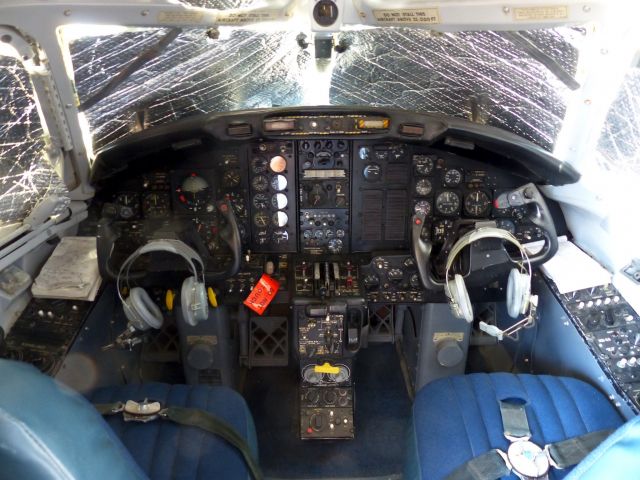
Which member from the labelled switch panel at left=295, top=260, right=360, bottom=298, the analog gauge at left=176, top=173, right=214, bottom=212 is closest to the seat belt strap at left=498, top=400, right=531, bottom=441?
the labelled switch panel at left=295, top=260, right=360, bottom=298

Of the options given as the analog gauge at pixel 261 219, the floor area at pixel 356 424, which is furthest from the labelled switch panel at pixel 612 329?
the analog gauge at pixel 261 219

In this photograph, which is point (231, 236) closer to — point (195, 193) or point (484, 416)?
point (195, 193)

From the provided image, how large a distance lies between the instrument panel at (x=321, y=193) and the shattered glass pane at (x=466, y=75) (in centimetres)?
21

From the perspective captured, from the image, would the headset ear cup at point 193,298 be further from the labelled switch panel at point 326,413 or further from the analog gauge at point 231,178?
the labelled switch panel at point 326,413

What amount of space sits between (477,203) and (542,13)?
91cm

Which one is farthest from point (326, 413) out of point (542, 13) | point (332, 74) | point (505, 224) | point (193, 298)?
point (542, 13)

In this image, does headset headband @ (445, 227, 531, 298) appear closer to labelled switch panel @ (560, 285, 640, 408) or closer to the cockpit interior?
the cockpit interior

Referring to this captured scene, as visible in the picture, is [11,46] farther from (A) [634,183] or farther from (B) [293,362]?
(A) [634,183]

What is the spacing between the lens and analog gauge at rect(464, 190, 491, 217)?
2.64 metres

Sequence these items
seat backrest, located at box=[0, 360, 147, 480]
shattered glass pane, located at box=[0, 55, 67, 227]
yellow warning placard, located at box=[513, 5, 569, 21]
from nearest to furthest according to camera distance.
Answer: seat backrest, located at box=[0, 360, 147, 480] < yellow warning placard, located at box=[513, 5, 569, 21] < shattered glass pane, located at box=[0, 55, 67, 227]

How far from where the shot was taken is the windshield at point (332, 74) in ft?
7.24

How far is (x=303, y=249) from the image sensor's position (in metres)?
2.78

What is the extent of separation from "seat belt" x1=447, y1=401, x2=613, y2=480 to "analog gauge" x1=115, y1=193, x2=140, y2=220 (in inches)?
71.0

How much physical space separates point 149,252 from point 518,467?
5.37 feet
